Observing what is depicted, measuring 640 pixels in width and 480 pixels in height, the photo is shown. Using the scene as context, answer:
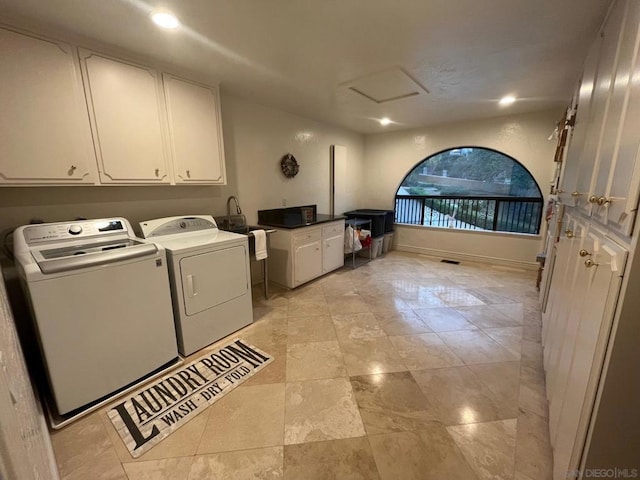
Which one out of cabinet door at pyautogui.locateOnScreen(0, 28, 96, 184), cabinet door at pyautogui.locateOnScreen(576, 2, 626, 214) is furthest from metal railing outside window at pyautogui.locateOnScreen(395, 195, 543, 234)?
cabinet door at pyautogui.locateOnScreen(0, 28, 96, 184)

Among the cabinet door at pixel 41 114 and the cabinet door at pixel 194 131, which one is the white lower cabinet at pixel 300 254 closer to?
the cabinet door at pixel 194 131

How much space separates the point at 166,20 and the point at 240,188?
1748 mm

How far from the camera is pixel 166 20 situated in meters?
1.64

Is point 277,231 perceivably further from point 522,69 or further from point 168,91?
point 522,69

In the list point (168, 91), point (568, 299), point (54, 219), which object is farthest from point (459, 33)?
point (54, 219)

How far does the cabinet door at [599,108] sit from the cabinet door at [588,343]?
1.05 feet

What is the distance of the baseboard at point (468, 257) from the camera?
4.09 m

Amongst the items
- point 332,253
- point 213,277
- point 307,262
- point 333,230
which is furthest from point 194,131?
point 332,253

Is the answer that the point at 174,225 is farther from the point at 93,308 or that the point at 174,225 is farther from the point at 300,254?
the point at 300,254

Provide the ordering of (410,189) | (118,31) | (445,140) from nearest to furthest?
1. (118,31)
2. (445,140)
3. (410,189)

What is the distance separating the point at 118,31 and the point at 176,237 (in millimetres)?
1493

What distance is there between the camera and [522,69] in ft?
7.62

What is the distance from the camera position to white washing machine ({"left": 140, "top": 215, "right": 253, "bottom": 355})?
1992 mm

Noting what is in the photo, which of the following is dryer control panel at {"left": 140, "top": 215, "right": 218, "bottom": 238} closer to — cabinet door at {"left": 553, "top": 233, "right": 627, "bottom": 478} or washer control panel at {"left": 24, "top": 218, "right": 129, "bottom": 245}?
washer control panel at {"left": 24, "top": 218, "right": 129, "bottom": 245}
